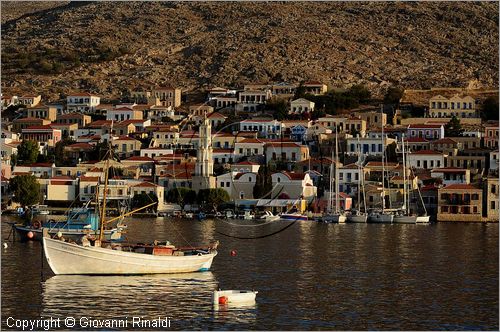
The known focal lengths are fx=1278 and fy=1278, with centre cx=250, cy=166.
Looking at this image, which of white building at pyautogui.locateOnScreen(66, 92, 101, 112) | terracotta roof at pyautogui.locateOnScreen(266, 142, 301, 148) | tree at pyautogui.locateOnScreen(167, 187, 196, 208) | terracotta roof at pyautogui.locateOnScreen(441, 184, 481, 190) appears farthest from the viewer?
white building at pyautogui.locateOnScreen(66, 92, 101, 112)

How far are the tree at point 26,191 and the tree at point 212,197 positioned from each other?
997 cm

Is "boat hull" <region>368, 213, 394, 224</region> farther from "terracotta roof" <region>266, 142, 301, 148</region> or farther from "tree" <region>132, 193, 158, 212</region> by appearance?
"terracotta roof" <region>266, 142, 301, 148</region>

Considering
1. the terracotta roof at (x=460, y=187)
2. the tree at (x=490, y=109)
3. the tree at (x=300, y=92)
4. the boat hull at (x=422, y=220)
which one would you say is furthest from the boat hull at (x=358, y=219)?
the tree at (x=300, y=92)

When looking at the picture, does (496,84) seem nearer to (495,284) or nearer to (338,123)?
(338,123)

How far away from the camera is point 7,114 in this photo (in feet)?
367

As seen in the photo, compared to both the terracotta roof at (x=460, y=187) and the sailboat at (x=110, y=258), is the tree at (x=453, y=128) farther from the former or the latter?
the sailboat at (x=110, y=258)

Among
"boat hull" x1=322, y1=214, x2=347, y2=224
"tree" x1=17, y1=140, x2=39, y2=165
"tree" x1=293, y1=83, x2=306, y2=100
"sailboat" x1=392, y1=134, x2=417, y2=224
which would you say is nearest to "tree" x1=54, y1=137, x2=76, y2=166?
"tree" x1=17, y1=140, x2=39, y2=165

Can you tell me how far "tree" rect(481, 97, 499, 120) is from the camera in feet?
343

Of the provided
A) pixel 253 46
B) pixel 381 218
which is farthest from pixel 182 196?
pixel 253 46

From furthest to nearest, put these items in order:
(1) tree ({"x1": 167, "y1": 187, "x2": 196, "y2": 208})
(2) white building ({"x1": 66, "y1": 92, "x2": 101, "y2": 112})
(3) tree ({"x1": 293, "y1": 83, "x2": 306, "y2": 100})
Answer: (2) white building ({"x1": 66, "y1": 92, "x2": 101, "y2": 112})
(3) tree ({"x1": 293, "y1": 83, "x2": 306, "y2": 100})
(1) tree ({"x1": 167, "y1": 187, "x2": 196, "y2": 208})

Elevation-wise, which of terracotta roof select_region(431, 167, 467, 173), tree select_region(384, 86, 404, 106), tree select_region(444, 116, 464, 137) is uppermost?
tree select_region(384, 86, 404, 106)

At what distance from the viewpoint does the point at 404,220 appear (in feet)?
238

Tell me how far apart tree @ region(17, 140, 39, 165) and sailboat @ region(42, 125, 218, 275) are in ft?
166

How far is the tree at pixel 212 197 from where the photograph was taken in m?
77.6
